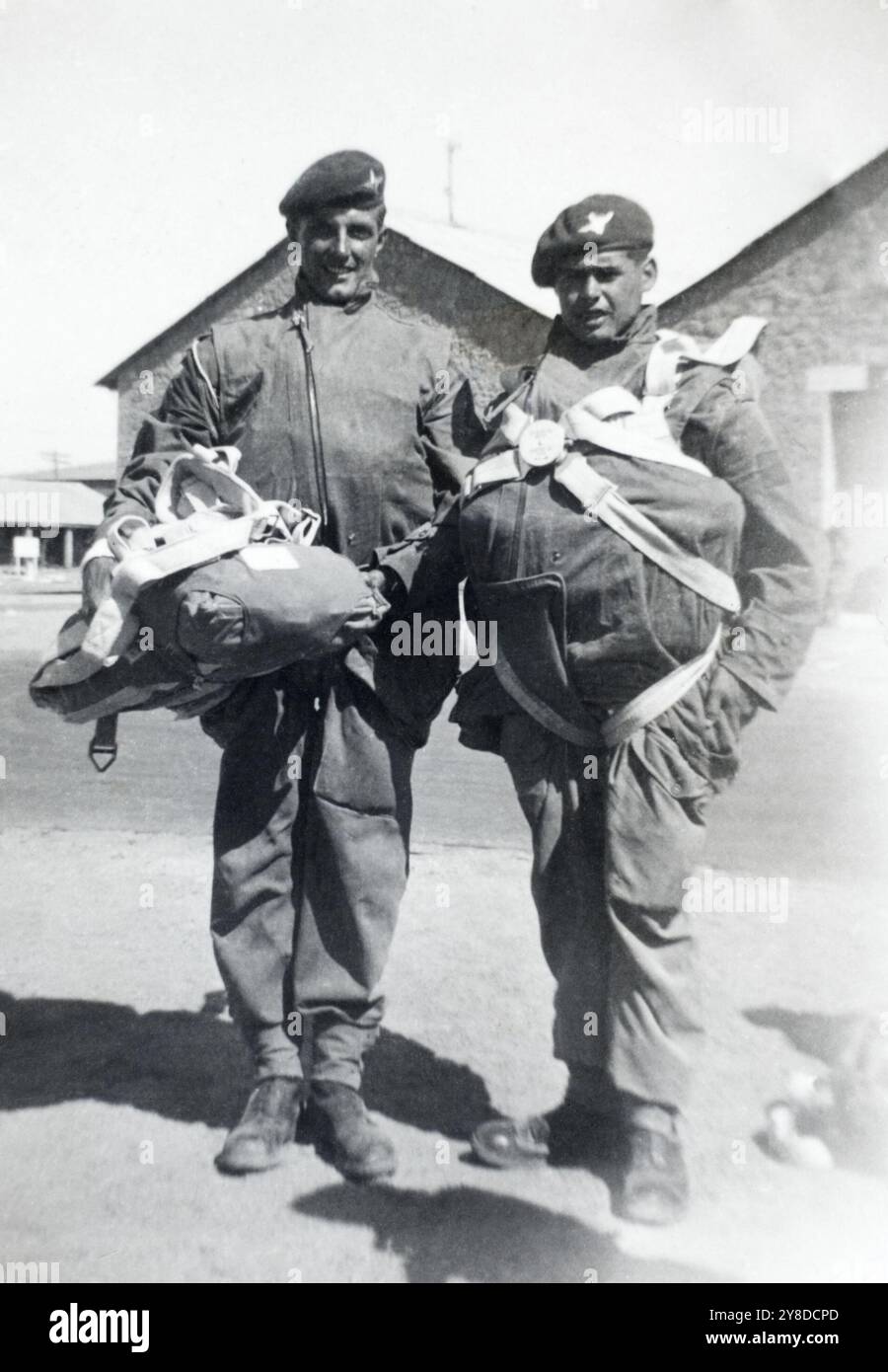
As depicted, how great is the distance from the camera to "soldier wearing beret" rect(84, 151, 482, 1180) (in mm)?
2496

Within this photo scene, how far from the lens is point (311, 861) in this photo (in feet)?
8.52

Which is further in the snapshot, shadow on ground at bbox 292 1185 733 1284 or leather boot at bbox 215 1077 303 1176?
leather boot at bbox 215 1077 303 1176

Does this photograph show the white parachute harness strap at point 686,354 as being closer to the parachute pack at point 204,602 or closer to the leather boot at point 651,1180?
the parachute pack at point 204,602

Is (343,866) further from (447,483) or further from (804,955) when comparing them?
(804,955)

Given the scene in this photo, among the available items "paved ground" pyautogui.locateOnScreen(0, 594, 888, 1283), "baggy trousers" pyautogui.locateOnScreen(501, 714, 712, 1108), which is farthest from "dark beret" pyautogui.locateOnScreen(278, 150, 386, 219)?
"paved ground" pyautogui.locateOnScreen(0, 594, 888, 1283)

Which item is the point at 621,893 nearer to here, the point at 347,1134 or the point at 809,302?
the point at 347,1134

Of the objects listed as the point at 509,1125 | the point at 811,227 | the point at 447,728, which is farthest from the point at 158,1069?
the point at 447,728

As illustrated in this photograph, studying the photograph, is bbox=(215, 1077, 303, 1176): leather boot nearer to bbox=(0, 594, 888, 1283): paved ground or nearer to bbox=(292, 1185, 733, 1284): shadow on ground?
bbox=(0, 594, 888, 1283): paved ground

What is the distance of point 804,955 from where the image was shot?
11.4ft

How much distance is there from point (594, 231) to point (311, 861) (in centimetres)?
135

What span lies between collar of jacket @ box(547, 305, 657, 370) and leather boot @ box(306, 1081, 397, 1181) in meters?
1.53

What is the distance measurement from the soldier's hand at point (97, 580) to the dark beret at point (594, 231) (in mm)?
997
